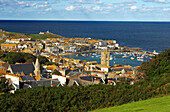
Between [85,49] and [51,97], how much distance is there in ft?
236

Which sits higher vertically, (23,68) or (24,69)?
(23,68)

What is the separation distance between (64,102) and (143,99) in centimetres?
413

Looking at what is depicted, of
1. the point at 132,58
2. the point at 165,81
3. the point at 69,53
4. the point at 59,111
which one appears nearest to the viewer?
the point at 59,111

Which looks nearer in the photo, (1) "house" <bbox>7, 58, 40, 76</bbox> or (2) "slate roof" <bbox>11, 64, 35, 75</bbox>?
(1) "house" <bbox>7, 58, 40, 76</bbox>

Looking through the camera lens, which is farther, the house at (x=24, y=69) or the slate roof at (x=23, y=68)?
the slate roof at (x=23, y=68)

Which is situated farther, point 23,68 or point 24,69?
point 23,68

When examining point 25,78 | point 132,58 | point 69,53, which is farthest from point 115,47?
point 25,78

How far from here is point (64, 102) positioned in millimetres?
11672

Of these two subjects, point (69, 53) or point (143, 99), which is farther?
point (69, 53)

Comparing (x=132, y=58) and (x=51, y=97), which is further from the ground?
(x=51, y=97)

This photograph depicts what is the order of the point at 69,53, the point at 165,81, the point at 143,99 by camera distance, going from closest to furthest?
the point at 143,99 → the point at 165,81 → the point at 69,53

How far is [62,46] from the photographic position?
83312 mm

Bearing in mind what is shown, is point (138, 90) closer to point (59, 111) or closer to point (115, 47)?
point (59, 111)

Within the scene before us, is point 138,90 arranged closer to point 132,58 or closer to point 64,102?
point 64,102
